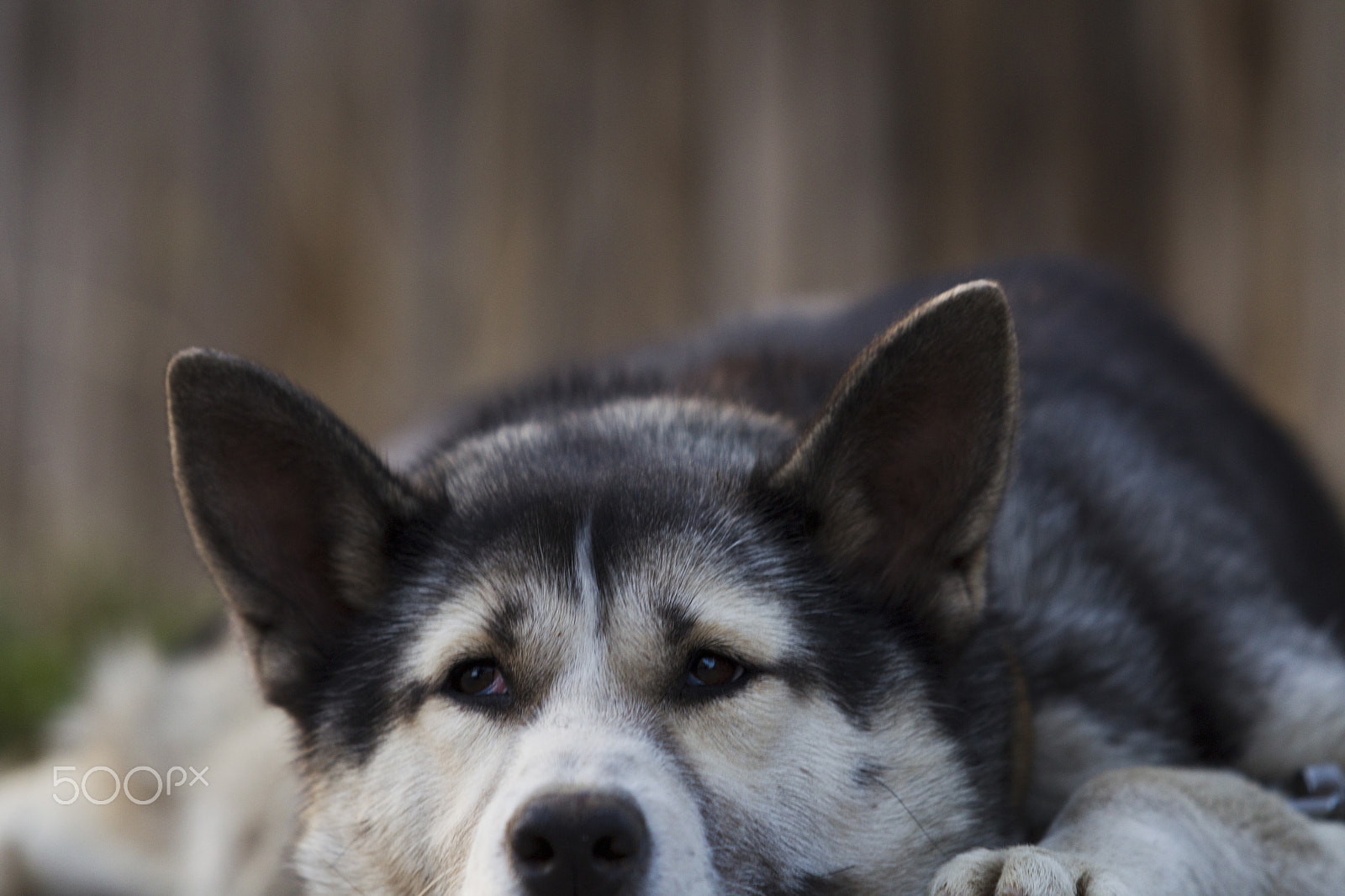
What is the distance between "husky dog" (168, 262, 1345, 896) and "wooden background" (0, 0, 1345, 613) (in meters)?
3.67

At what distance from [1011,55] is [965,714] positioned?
15.1 feet

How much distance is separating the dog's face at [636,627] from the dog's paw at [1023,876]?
195 mm

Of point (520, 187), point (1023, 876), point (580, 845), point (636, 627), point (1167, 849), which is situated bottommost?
point (1167, 849)

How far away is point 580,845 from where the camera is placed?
6.08ft

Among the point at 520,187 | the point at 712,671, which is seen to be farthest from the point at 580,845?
the point at 520,187

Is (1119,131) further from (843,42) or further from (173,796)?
(173,796)

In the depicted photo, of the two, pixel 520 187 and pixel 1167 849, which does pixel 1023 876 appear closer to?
pixel 1167 849

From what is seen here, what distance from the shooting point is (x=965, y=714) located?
2.35 metres

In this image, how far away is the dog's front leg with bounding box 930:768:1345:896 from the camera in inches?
77.6

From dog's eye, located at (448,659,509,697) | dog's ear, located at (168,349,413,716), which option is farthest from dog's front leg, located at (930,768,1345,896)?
dog's ear, located at (168,349,413,716)

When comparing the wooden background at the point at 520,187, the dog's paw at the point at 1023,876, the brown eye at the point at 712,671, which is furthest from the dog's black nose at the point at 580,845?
the wooden background at the point at 520,187

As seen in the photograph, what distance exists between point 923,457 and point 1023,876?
732 millimetres

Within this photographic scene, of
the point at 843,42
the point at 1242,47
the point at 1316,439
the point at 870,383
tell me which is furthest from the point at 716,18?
the point at 870,383

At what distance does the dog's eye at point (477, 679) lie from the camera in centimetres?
221
